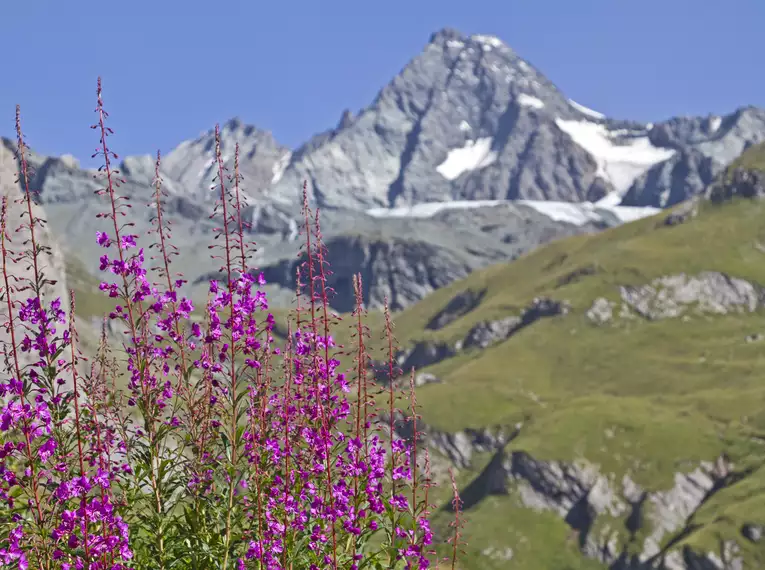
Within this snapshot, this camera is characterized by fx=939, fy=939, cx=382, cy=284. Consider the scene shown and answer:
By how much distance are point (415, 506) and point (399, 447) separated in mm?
1205

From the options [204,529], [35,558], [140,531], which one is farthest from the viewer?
[140,531]

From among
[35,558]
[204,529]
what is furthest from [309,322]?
[35,558]

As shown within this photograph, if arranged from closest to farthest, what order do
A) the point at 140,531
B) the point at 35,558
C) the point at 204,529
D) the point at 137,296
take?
the point at 35,558
the point at 137,296
the point at 204,529
the point at 140,531

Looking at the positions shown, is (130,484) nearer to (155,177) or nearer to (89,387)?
(89,387)

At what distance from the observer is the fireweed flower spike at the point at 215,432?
38.9 feet

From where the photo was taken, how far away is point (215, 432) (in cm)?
1338

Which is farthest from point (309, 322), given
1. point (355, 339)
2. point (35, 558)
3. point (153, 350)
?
point (35, 558)

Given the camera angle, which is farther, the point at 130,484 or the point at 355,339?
the point at 130,484

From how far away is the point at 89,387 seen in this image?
11945mm

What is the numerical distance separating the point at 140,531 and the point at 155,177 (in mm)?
5499

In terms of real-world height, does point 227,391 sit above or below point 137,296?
below

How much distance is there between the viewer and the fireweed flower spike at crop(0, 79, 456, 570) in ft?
38.9

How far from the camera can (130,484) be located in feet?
44.0

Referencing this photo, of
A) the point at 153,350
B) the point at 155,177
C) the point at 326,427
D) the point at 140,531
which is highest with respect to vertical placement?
the point at 155,177
